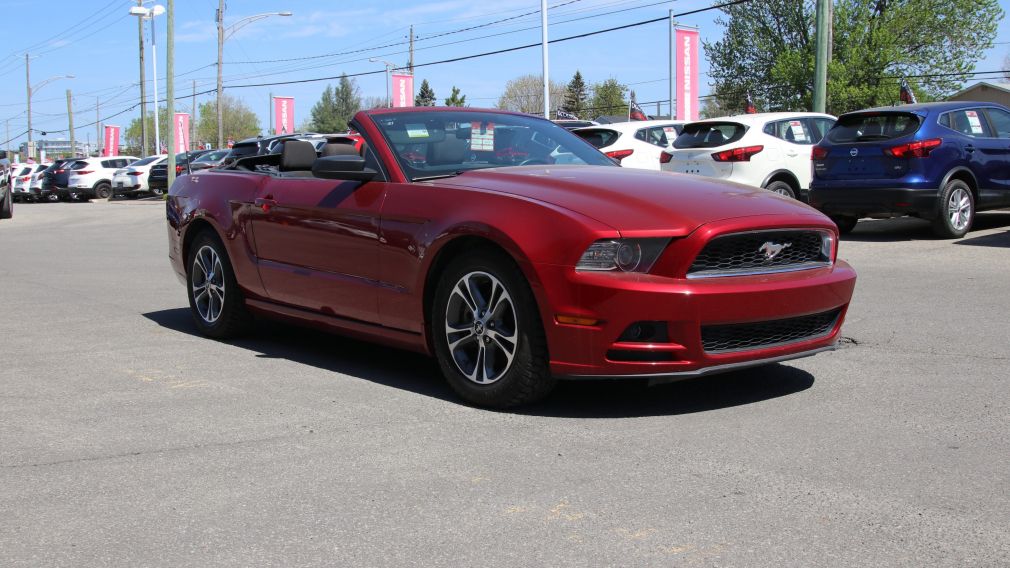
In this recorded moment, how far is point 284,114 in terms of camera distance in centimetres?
4531

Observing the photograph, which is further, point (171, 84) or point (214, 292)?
point (171, 84)

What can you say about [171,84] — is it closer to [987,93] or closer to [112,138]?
[112,138]

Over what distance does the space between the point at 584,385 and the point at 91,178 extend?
129 feet

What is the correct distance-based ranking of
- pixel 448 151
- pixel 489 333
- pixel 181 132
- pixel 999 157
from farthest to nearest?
pixel 181 132 → pixel 999 157 → pixel 448 151 → pixel 489 333

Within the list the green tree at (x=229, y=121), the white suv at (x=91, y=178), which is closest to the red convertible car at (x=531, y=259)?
the white suv at (x=91, y=178)

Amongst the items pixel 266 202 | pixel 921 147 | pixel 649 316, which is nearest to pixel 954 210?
pixel 921 147

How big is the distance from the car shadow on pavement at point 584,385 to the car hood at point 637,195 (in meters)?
0.89

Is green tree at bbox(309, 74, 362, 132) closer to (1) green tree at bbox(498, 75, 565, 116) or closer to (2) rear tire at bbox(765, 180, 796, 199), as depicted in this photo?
(1) green tree at bbox(498, 75, 565, 116)

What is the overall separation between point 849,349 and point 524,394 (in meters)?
2.44

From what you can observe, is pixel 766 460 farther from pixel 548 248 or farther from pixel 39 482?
pixel 39 482

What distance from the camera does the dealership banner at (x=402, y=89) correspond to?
35812 mm

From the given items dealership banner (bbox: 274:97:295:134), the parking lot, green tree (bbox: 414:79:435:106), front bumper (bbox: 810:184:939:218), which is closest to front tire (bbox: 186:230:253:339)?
the parking lot

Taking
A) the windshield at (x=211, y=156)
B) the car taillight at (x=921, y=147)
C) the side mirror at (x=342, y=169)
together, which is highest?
the windshield at (x=211, y=156)

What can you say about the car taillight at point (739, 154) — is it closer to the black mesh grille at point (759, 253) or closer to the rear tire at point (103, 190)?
the black mesh grille at point (759, 253)
